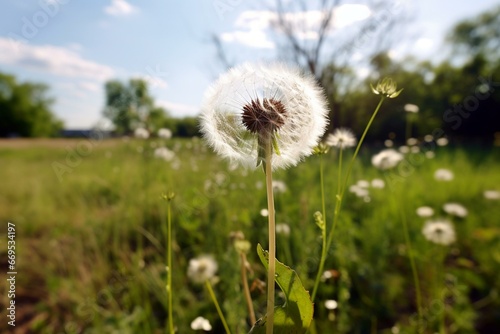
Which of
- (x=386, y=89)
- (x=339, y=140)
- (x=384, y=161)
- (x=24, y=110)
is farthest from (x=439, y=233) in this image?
(x=24, y=110)

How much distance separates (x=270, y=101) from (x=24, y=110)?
55.6m

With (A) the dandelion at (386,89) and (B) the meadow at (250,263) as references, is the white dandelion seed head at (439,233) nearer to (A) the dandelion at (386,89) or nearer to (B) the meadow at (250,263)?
(B) the meadow at (250,263)

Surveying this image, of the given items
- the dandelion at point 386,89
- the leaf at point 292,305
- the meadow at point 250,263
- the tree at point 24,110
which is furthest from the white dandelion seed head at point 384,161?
the tree at point 24,110

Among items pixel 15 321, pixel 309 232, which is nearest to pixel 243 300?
pixel 309 232

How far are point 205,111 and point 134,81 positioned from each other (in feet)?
15.3

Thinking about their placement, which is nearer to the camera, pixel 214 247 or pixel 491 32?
Result: pixel 214 247

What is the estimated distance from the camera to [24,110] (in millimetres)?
47125

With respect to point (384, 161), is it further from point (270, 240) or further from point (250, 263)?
point (270, 240)

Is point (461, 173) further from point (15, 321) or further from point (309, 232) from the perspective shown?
point (15, 321)

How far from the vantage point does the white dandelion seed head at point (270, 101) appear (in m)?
0.67

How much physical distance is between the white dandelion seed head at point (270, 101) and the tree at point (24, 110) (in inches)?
2118

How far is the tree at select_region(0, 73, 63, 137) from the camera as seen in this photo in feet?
151

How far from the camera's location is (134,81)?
501cm

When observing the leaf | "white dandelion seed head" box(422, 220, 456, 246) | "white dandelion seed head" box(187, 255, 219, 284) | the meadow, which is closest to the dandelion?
the leaf
